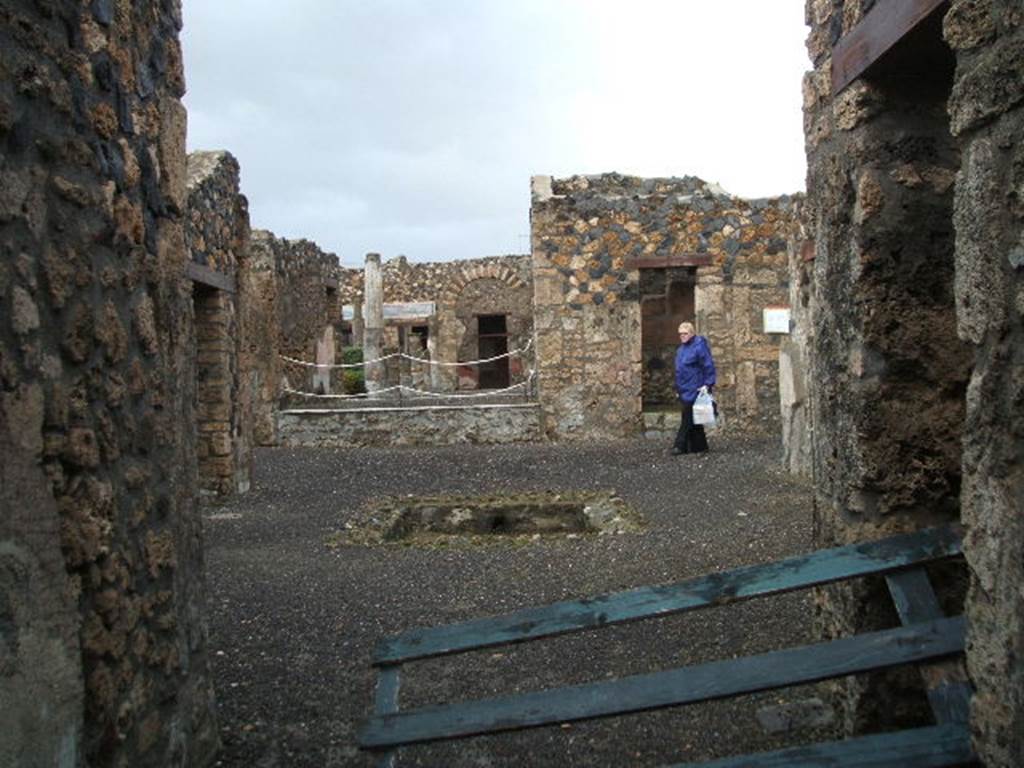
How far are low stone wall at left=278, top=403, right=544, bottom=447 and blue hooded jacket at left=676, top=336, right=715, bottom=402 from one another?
2.98 metres

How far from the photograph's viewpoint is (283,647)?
14.2 feet

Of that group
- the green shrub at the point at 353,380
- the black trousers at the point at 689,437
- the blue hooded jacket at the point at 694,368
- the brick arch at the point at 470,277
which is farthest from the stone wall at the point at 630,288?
the brick arch at the point at 470,277

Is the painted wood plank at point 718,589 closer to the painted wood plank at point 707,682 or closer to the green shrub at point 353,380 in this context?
the painted wood plank at point 707,682

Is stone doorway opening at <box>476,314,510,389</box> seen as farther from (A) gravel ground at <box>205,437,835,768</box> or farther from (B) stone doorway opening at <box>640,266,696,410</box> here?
(A) gravel ground at <box>205,437,835,768</box>

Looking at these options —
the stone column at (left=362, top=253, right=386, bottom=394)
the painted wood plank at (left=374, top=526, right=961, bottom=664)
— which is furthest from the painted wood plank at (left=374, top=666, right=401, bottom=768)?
the stone column at (left=362, top=253, right=386, bottom=394)

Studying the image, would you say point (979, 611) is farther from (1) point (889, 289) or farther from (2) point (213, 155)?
(2) point (213, 155)

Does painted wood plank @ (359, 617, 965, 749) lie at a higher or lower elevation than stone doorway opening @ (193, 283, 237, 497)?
lower

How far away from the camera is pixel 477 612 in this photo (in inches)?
189

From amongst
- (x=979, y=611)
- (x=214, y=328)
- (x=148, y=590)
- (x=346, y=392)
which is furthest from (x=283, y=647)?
(x=346, y=392)

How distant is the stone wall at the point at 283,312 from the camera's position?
12.4 m

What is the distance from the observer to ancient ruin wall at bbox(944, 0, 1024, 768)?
186 cm

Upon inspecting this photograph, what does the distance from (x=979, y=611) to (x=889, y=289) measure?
1.22 meters

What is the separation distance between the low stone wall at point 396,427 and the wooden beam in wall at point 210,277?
4122mm

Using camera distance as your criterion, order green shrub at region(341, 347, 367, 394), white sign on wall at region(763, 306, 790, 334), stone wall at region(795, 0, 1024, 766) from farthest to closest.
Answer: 1. green shrub at region(341, 347, 367, 394)
2. white sign on wall at region(763, 306, 790, 334)
3. stone wall at region(795, 0, 1024, 766)
